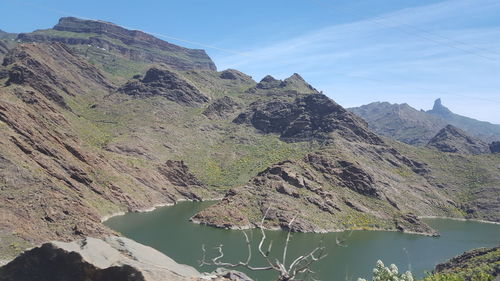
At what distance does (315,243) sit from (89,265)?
105m

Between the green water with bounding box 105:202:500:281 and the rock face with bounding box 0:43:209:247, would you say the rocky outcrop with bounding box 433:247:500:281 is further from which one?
the rock face with bounding box 0:43:209:247

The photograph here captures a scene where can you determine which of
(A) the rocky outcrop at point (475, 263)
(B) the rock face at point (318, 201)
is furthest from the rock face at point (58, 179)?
(A) the rocky outcrop at point (475, 263)

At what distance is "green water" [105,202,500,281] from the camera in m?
93.2

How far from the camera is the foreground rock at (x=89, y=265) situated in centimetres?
1348

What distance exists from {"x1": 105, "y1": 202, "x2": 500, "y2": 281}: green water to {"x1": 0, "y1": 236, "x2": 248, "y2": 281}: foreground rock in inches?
2283

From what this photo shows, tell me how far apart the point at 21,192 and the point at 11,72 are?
138041mm

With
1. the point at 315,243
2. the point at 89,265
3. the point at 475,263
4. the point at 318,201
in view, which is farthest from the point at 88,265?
the point at 318,201

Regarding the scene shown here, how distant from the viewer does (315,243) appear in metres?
114

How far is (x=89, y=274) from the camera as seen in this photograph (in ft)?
46.1

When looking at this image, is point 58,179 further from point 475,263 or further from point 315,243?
point 475,263

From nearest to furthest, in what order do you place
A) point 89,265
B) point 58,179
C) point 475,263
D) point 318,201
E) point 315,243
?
point 89,265
point 475,263
point 315,243
point 58,179
point 318,201

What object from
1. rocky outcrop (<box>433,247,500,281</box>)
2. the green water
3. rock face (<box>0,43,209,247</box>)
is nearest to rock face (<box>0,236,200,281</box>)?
rocky outcrop (<box>433,247,500,281</box>)

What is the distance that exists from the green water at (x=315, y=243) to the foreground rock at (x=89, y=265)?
57993 mm

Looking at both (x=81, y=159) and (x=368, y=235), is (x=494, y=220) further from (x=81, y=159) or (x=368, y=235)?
(x=81, y=159)
